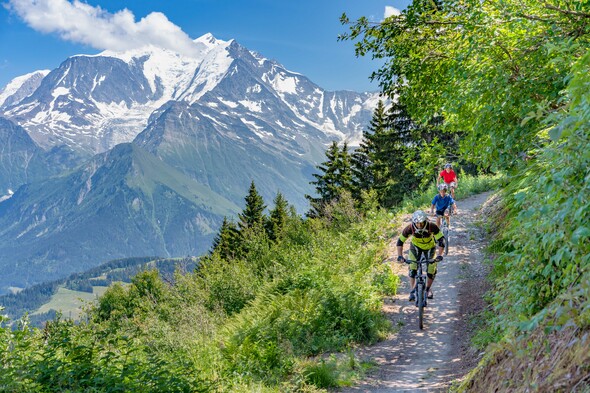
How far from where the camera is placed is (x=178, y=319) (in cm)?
1641

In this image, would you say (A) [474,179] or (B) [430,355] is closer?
(B) [430,355]

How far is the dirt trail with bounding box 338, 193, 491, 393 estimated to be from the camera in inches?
338

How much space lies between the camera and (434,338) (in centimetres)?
1065

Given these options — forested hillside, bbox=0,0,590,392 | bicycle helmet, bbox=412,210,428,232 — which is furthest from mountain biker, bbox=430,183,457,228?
bicycle helmet, bbox=412,210,428,232

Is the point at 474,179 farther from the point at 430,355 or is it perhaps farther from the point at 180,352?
the point at 180,352

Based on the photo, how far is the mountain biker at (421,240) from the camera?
36.0 feet

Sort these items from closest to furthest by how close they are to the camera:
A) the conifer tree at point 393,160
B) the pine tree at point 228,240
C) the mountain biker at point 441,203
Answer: the mountain biker at point 441,203 < the conifer tree at point 393,160 < the pine tree at point 228,240

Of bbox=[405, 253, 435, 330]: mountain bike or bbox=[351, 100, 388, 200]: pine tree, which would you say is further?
bbox=[351, 100, 388, 200]: pine tree

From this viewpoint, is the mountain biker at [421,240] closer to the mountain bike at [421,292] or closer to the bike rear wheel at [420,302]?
the mountain bike at [421,292]

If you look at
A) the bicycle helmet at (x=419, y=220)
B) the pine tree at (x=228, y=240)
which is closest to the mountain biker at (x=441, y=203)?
the bicycle helmet at (x=419, y=220)

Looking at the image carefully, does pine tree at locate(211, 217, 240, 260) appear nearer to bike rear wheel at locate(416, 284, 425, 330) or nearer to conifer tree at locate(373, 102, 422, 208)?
conifer tree at locate(373, 102, 422, 208)

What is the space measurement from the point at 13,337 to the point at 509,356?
767 centimetres

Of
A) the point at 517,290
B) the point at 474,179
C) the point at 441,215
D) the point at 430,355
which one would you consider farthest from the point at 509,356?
the point at 474,179

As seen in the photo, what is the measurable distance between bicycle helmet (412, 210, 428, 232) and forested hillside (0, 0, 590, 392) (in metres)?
1.32
